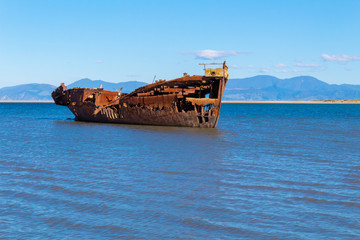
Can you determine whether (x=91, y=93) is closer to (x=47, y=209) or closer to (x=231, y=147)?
(x=231, y=147)

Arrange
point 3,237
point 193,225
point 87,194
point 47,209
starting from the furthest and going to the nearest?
point 87,194 < point 47,209 < point 193,225 < point 3,237

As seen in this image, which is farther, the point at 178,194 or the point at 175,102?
the point at 175,102

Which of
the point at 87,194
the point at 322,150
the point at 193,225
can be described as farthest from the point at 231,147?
the point at 193,225

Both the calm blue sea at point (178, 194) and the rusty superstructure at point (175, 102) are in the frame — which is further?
the rusty superstructure at point (175, 102)

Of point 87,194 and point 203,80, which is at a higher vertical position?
point 203,80

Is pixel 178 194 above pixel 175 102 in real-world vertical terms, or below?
below

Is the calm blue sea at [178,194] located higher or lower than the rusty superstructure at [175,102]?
lower

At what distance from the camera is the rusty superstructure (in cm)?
2789

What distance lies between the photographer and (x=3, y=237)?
6.79 metres

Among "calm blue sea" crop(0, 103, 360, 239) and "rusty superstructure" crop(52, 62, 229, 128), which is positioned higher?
"rusty superstructure" crop(52, 62, 229, 128)

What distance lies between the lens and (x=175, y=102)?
28.6 metres

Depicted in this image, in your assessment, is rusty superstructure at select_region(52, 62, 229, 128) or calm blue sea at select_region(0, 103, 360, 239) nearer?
calm blue sea at select_region(0, 103, 360, 239)

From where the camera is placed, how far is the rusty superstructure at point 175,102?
2789 cm

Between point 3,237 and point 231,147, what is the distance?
13067mm
